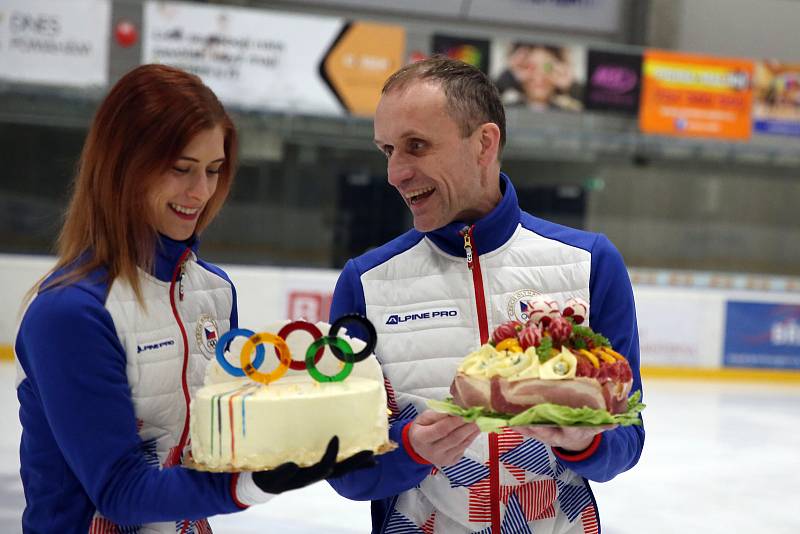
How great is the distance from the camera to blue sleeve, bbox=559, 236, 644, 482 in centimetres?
150

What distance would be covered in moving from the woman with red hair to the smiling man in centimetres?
29

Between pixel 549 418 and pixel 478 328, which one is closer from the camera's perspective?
pixel 549 418

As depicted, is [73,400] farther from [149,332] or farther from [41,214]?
[41,214]

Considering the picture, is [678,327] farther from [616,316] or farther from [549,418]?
[549,418]

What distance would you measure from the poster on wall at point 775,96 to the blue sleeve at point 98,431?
10536 millimetres

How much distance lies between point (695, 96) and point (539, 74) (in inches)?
76.4

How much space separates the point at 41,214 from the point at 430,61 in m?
8.75

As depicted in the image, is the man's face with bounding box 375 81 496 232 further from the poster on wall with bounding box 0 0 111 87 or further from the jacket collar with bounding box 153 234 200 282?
the poster on wall with bounding box 0 0 111 87

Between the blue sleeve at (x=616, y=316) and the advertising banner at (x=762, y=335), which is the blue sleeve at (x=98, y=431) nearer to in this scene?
the blue sleeve at (x=616, y=316)

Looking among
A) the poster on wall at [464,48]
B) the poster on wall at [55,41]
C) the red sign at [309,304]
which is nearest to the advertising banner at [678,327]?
the poster on wall at [464,48]

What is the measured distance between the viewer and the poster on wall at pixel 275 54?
896cm

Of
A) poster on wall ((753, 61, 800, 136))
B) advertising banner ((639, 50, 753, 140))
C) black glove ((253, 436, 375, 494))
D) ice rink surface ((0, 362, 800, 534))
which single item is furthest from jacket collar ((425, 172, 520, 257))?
poster on wall ((753, 61, 800, 136))

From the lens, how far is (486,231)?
161cm

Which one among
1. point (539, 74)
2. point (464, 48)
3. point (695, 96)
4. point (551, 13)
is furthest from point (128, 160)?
point (551, 13)
